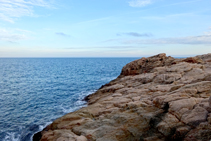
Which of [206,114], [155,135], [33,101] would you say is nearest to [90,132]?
[155,135]

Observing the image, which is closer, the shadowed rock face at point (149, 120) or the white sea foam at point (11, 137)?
the shadowed rock face at point (149, 120)

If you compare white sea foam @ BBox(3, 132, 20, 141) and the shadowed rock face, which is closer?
the shadowed rock face

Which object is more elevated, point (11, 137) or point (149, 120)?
point (149, 120)

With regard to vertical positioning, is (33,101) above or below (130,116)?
below

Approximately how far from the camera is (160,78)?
2798cm

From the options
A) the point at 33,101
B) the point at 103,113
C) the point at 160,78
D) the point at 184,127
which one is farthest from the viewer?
the point at 33,101

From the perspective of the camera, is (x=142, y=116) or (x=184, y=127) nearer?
(x=184, y=127)

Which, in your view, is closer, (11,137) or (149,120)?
(149,120)

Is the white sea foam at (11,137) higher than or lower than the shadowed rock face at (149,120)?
lower

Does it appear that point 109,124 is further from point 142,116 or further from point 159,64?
point 159,64

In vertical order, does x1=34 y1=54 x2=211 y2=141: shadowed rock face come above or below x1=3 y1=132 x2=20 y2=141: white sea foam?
above

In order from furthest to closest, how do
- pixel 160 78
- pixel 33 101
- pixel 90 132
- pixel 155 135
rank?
pixel 33 101 < pixel 160 78 < pixel 90 132 < pixel 155 135

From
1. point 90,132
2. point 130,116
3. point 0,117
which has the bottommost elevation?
point 0,117

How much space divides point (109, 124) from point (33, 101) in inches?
1140
